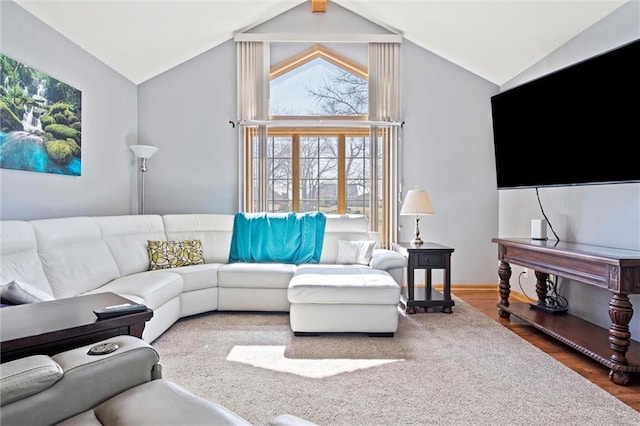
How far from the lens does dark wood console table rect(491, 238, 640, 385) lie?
2.15 meters

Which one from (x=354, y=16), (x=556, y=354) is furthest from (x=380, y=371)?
(x=354, y=16)

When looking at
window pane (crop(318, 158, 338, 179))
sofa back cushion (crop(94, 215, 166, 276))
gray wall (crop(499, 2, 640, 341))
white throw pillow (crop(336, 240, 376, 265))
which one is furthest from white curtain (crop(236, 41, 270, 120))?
gray wall (crop(499, 2, 640, 341))

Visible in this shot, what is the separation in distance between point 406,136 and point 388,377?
3.10 meters

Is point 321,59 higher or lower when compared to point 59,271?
higher

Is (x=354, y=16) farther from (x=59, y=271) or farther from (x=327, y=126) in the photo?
(x=59, y=271)

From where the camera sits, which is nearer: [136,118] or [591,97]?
[591,97]

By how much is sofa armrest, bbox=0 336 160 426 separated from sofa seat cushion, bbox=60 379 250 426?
36 millimetres

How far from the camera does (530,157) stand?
10.5 feet

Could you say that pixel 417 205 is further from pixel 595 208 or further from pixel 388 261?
pixel 595 208

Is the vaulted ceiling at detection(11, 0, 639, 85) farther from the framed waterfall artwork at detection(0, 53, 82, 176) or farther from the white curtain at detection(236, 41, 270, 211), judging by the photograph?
the framed waterfall artwork at detection(0, 53, 82, 176)

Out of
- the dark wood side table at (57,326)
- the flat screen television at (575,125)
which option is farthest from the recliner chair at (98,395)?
the flat screen television at (575,125)

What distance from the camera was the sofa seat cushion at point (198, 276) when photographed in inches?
133

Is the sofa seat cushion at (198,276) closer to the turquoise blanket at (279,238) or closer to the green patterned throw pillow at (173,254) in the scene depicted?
the green patterned throw pillow at (173,254)

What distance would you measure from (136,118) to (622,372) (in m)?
5.13
